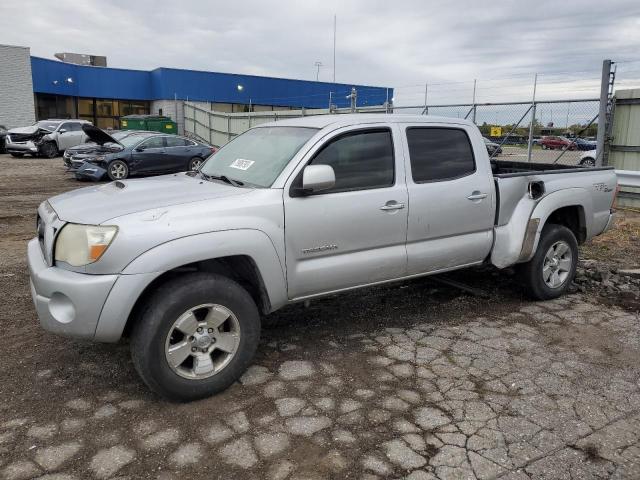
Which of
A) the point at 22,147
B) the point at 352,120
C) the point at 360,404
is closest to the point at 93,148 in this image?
the point at 22,147

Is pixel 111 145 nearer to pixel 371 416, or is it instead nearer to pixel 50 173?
pixel 50 173

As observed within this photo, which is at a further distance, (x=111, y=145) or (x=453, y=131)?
(x=111, y=145)

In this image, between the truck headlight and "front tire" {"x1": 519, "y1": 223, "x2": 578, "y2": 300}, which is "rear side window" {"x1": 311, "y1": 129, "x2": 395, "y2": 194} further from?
"front tire" {"x1": 519, "y1": 223, "x2": 578, "y2": 300}

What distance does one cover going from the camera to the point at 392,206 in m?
4.16

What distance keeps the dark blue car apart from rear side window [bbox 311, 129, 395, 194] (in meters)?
10.5

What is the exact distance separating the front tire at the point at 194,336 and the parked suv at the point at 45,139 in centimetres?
2125

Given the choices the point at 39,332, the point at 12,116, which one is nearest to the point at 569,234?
the point at 39,332

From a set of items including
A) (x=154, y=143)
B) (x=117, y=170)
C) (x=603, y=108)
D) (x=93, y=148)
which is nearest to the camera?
(x=603, y=108)

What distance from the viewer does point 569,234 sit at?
17.6ft

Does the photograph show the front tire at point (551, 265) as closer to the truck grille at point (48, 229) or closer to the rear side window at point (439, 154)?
the rear side window at point (439, 154)

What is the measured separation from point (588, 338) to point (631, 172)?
23.2 ft

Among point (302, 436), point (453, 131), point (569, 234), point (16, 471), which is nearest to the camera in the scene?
point (16, 471)

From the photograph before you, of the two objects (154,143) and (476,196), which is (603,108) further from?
(154,143)

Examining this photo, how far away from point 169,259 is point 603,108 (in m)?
10.6
